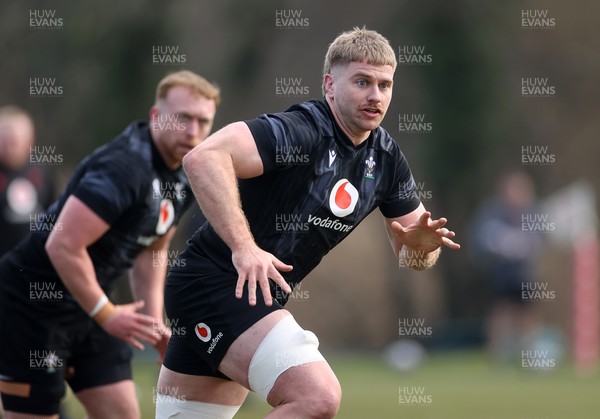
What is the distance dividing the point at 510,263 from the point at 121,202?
33.2ft

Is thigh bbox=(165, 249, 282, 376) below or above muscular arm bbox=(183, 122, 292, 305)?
below

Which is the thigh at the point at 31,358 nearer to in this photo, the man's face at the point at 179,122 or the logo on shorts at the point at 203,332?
the man's face at the point at 179,122

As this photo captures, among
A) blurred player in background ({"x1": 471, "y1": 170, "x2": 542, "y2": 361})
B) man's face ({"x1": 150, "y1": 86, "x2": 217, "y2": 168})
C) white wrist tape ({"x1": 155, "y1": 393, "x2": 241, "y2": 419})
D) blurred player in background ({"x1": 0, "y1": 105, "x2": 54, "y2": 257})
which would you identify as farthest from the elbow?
blurred player in background ({"x1": 471, "y1": 170, "x2": 542, "y2": 361})

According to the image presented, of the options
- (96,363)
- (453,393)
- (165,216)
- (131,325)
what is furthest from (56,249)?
(453,393)

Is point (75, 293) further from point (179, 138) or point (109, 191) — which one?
point (179, 138)

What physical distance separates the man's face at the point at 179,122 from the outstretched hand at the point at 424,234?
154cm

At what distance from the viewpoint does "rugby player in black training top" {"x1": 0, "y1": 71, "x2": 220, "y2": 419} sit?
21.4 ft

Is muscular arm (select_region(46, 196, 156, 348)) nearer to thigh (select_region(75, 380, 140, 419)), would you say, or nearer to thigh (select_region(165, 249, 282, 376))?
thigh (select_region(75, 380, 140, 419))

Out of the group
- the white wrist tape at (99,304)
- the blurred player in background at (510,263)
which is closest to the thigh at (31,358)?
the white wrist tape at (99,304)

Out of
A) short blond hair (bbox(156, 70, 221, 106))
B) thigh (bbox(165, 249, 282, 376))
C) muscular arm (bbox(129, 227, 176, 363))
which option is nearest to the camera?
thigh (bbox(165, 249, 282, 376))

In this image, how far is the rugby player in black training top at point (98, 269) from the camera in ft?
21.4

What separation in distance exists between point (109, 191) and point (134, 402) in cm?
137

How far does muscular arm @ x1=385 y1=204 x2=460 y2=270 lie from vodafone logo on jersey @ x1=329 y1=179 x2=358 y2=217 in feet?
0.80

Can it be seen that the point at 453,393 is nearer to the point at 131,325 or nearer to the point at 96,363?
the point at 96,363
